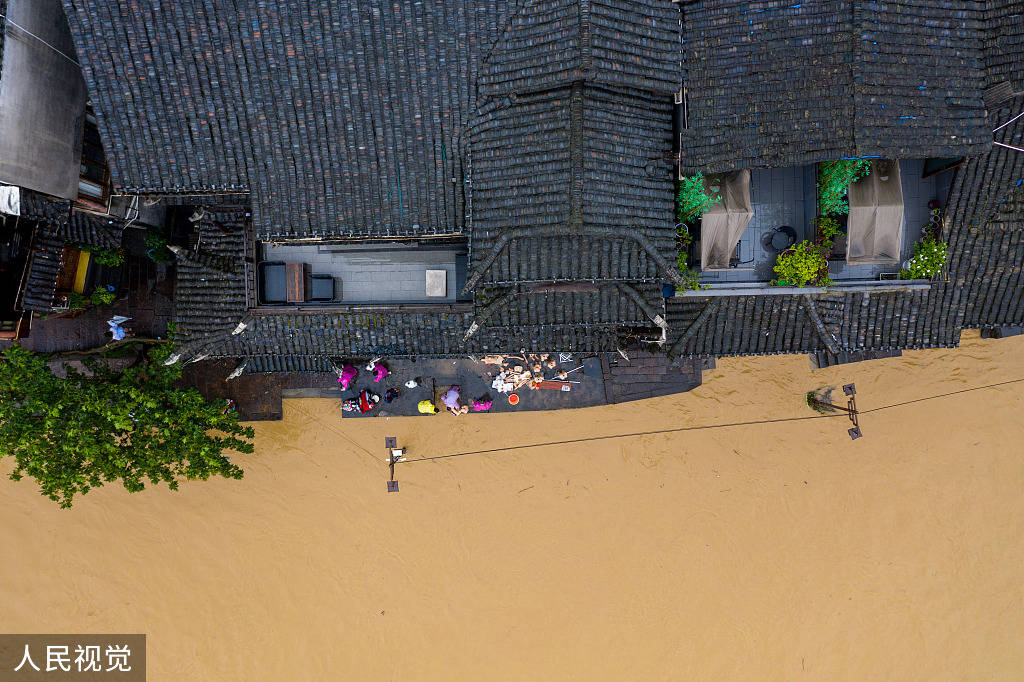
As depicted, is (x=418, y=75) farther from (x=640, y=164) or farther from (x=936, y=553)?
(x=936, y=553)

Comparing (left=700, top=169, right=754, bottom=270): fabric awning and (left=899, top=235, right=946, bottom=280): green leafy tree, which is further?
(left=899, top=235, right=946, bottom=280): green leafy tree

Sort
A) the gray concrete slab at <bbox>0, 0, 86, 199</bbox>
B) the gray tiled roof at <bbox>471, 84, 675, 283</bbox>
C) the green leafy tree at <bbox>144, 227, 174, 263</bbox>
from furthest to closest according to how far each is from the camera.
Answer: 1. the green leafy tree at <bbox>144, 227, 174, 263</bbox>
2. the gray concrete slab at <bbox>0, 0, 86, 199</bbox>
3. the gray tiled roof at <bbox>471, 84, 675, 283</bbox>

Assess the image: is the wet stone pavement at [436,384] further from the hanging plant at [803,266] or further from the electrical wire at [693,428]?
the hanging plant at [803,266]

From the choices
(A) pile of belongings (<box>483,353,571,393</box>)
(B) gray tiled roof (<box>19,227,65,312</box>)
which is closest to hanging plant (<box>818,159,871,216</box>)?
(A) pile of belongings (<box>483,353,571,393</box>)

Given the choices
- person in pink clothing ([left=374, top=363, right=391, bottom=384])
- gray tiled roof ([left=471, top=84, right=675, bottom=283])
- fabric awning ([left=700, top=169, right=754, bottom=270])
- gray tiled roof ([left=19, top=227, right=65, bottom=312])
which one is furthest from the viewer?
person in pink clothing ([left=374, top=363, right=391, bottom=384])

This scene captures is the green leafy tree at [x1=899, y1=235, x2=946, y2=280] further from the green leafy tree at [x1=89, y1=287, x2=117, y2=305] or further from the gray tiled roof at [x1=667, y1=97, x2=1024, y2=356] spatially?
the green leafy tree at [x1=89, y1=287, x2=117, y2=305]

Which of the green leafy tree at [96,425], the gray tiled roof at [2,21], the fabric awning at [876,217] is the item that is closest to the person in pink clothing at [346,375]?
the green leafy tree at [96,425]

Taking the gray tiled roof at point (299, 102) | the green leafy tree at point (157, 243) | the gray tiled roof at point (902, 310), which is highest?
the gray tiled roof at point (299, 102)
